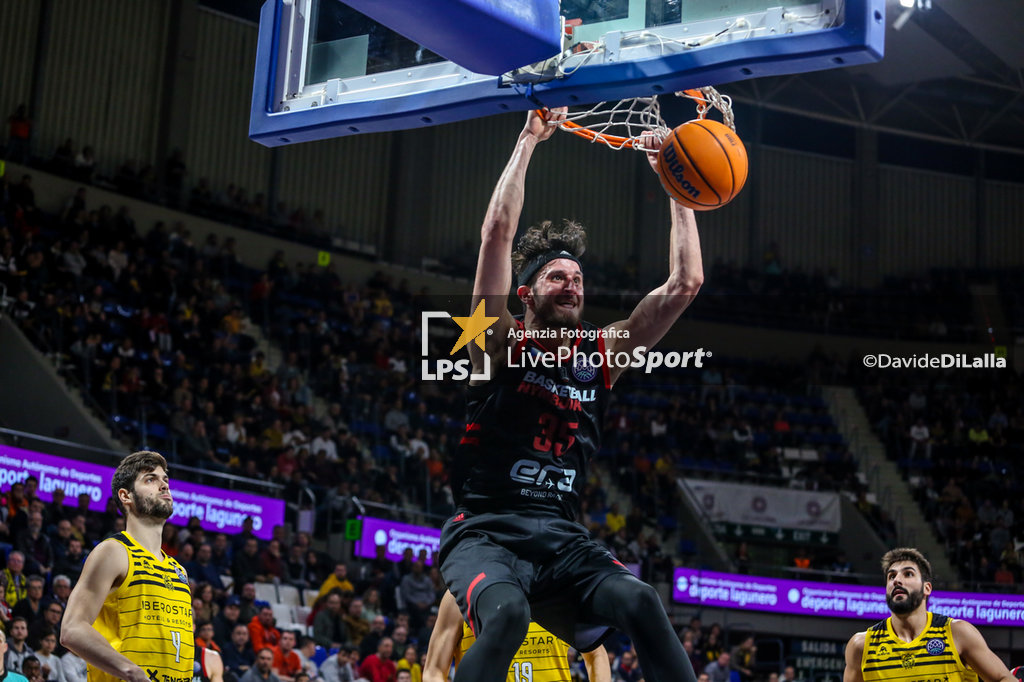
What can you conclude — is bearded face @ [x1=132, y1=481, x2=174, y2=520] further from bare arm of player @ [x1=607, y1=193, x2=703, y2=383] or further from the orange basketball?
the orange basketball

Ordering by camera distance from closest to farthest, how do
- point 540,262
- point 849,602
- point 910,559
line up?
point 540,262 → point 910,559 → point 849,602

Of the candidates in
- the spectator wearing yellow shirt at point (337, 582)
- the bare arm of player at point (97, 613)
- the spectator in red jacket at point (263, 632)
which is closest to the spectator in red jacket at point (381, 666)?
the spectator in red jacket at point (263, 632)

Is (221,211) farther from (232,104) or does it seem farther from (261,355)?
(261,355)

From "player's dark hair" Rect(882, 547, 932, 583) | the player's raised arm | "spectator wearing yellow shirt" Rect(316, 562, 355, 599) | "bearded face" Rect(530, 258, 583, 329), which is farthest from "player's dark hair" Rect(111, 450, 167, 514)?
"spectator wearing yellow shirt" Rect(316, 562, 355, 599)

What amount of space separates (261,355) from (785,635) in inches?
369

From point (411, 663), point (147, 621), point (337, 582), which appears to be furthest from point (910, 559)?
point (337, 582)

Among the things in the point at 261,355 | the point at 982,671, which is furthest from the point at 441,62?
the point at 261,355

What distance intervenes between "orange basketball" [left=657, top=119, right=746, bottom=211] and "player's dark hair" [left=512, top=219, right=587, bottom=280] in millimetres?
542

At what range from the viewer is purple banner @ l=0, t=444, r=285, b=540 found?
12664 millimetres

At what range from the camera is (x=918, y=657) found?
6465 mm

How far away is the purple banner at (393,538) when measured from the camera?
1531cm

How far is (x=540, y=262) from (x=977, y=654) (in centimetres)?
357

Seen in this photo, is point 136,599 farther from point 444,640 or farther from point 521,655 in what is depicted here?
point 521,655

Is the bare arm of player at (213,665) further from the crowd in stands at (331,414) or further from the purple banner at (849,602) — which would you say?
the purple banner at (849,602)
